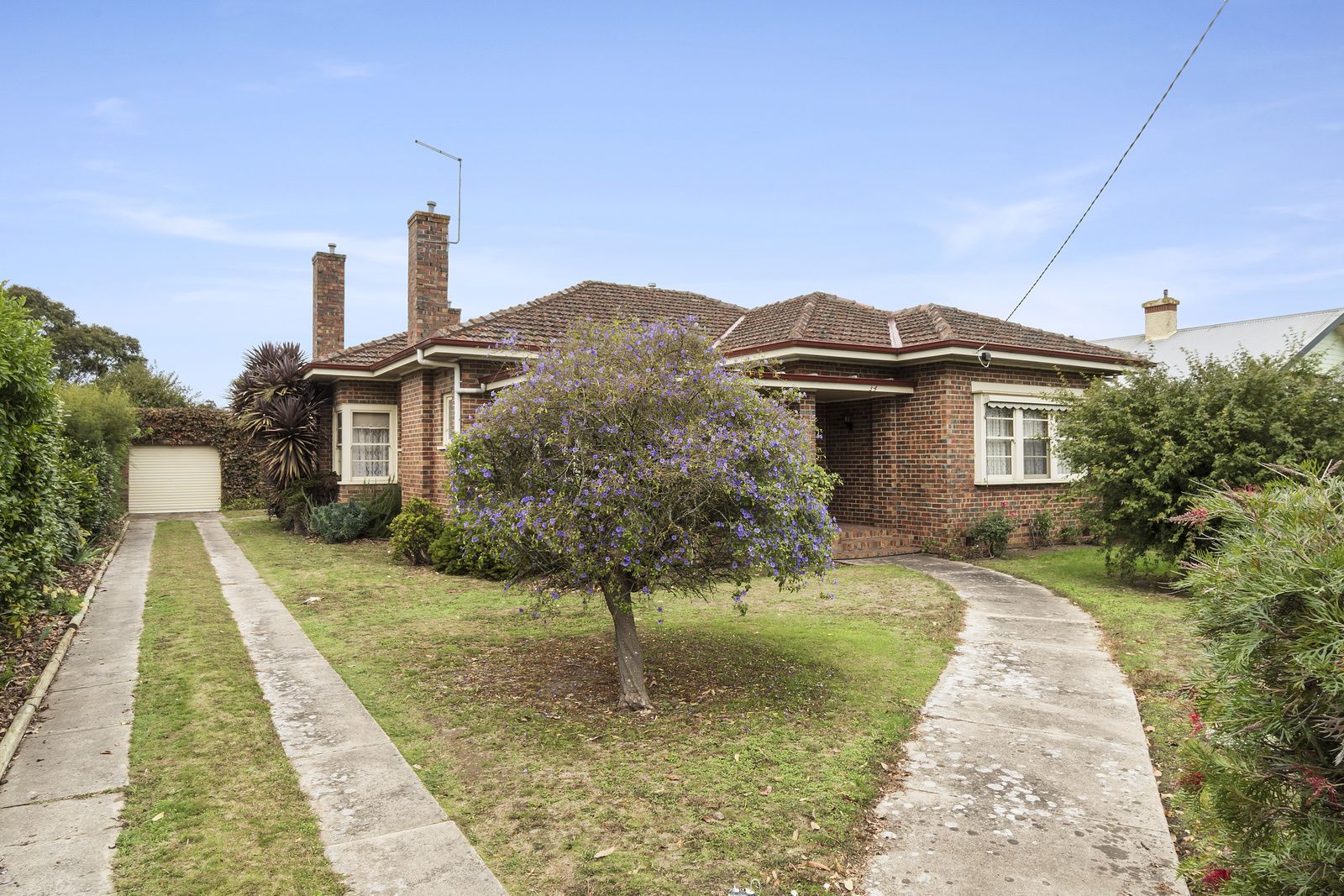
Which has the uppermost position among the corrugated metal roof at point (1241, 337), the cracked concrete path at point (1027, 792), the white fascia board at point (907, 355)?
the corrugated metal roof at point (1241, 337)

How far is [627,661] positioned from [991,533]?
965 cm

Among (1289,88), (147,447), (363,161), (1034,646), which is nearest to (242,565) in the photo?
(363,161)

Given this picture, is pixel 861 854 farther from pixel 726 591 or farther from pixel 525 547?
pixel 726 591

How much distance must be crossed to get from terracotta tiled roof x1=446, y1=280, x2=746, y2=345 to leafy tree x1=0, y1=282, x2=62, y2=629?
6.71 meters

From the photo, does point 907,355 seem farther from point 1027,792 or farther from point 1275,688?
point 1275,688

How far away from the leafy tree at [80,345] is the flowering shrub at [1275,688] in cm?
4491

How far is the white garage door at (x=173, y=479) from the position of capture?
920 inches

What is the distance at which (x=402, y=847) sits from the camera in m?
3.61

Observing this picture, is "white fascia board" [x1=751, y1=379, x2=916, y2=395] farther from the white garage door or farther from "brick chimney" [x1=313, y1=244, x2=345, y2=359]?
the white garage door

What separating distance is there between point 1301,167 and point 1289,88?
6.44ft

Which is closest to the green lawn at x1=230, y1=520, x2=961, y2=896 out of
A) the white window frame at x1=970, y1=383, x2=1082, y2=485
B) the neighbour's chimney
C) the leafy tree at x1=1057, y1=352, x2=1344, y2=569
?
the leafy tree at x1=1057, y1=352, x2=1344, y2=569

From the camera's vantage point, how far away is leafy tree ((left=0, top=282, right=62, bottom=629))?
585cm

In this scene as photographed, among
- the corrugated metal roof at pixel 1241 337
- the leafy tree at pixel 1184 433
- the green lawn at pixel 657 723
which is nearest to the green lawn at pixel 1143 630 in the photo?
the leafy tree at pixel 1184 433

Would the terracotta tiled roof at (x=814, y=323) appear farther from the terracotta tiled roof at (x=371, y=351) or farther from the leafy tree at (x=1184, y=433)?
the terracotta tiled roof at (x=371, y=351)
